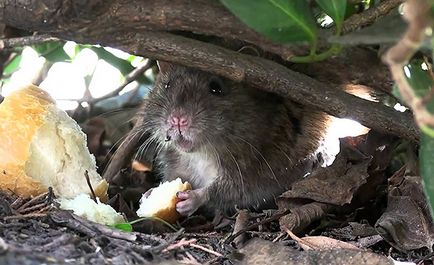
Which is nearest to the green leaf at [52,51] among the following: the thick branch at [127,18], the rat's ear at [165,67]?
the rat's ear at [165,67]

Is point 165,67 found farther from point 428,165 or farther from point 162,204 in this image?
point 428,165

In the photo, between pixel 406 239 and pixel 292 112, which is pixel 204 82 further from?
pixel 406 239

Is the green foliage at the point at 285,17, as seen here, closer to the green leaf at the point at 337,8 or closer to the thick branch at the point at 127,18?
the green leaf at the point at 337,8

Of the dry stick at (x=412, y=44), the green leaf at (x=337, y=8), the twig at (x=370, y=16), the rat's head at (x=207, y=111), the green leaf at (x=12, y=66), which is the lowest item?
the rat's head at (x=207, y=111)

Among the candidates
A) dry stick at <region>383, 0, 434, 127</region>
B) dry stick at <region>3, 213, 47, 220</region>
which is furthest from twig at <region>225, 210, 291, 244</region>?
dry stick at <region>383, 0, 434, 127</region>

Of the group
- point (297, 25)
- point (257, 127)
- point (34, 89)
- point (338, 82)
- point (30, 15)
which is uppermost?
point (30, 15)

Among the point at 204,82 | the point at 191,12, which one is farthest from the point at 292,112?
the point at 191,12

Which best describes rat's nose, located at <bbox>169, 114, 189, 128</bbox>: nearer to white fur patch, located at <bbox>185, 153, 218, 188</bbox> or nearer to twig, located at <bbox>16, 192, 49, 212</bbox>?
white fur patch, located at <bbox>185, 153, 218, 188</bbox>
